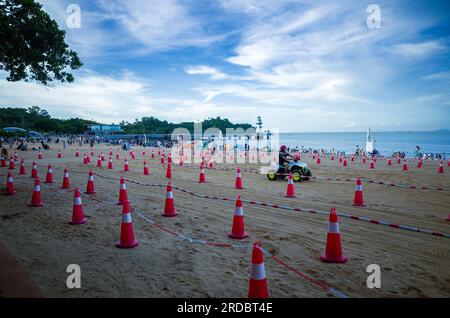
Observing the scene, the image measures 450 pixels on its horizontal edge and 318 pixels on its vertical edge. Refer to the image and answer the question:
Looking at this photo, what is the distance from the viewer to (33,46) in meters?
11.1

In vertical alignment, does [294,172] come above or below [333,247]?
above

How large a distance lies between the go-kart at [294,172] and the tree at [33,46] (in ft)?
34.1

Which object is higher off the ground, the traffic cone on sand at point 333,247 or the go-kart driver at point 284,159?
the go-kart driver at point 284,159

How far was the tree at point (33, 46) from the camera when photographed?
9555mm

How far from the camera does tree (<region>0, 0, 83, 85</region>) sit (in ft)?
31.3

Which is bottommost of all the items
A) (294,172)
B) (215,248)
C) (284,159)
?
(215,248)

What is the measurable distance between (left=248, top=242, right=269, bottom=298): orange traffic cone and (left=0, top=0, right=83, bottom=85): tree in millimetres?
9621

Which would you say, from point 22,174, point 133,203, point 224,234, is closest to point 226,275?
point 224,234

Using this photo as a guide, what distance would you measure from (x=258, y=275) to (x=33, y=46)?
12.5 metres

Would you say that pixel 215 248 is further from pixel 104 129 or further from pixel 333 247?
pixel 104 129

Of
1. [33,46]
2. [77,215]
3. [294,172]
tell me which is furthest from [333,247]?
[33,46]

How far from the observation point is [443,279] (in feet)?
13.1

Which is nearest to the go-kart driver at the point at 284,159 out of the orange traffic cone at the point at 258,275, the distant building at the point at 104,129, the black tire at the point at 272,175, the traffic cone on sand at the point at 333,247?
the black tire at the point at 272,175

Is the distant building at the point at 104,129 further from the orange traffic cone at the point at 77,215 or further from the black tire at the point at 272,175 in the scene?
the orange traffic cone at the point at 77,215
